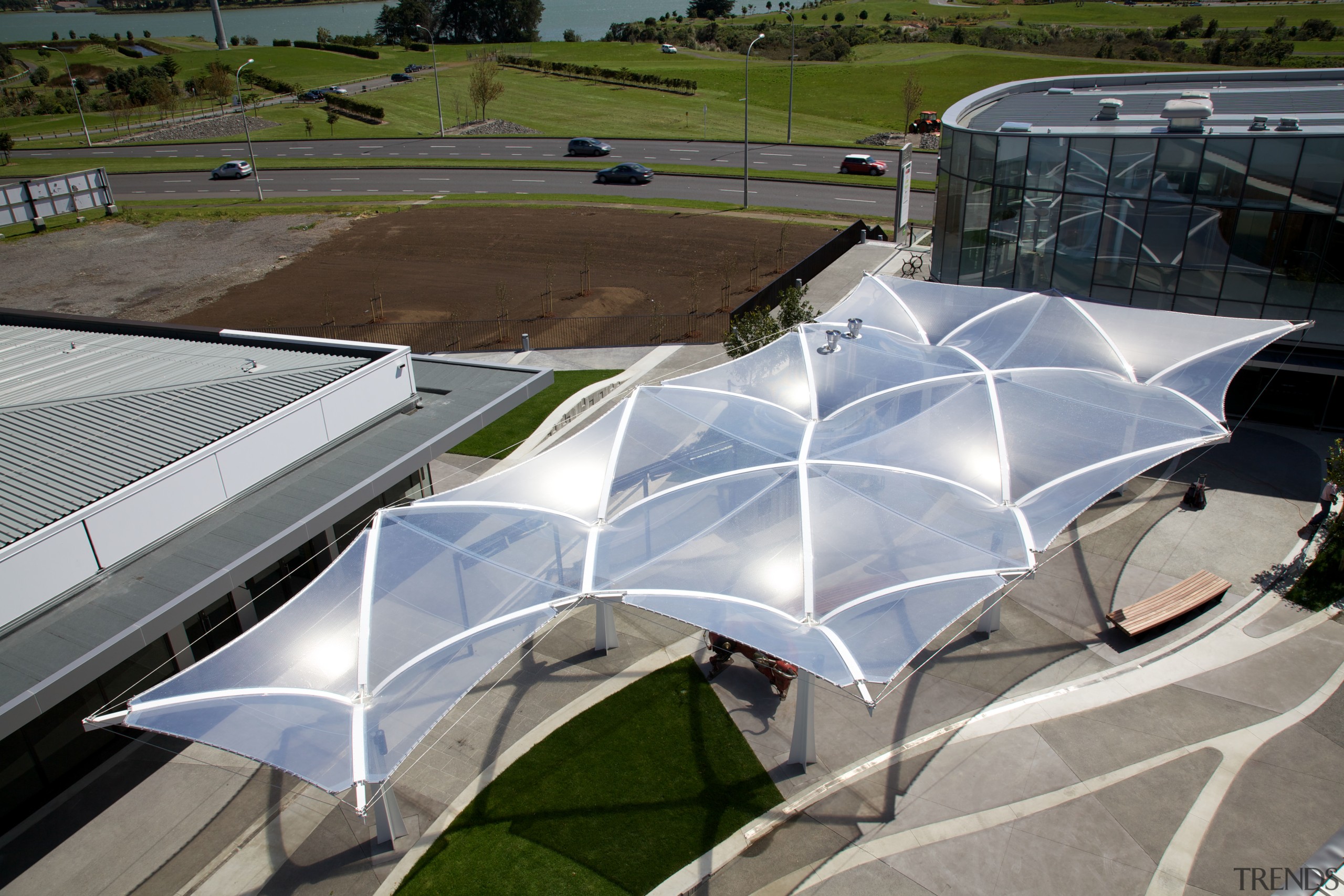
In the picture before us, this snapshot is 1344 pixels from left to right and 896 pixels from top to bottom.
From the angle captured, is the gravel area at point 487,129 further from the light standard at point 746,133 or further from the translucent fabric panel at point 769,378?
the translucent fabric panel at point 769,378

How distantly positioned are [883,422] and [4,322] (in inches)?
1049

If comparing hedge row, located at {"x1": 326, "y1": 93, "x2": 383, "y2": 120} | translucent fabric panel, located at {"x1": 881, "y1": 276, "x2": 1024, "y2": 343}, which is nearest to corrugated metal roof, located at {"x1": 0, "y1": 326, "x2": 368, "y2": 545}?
translucent fabric panel, located at {"x1": 881, "y1": 276, "x2": 1024, "y2": 343}

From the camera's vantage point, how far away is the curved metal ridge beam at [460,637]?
39.4 ft

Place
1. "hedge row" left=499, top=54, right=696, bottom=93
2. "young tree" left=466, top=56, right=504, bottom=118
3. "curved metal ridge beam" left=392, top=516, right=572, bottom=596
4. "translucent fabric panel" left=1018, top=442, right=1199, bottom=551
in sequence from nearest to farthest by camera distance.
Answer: "curved metal ridge beam" left=392, top=516, right=572, bottom=596
"translucent fabric panel" left=1018, top=442, right=1199, bottom=551
"young tree" left=466, top=56, right=504, bottom=118
"hedge row" left=499, top=54, right=696, bottom=93

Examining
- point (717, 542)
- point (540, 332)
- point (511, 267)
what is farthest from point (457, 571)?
point (511, 267)

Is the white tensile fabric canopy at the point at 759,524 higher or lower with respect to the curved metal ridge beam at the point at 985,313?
lower

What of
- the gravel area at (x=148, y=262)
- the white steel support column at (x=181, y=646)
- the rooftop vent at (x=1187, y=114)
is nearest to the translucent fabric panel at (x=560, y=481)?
the white steel support column at (x=181, y=646)

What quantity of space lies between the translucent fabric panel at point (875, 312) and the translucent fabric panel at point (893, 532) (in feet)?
25.0

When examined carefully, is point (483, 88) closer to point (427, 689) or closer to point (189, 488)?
point (189, 488)

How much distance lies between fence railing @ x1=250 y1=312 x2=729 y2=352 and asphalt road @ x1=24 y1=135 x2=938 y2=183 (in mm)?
28983

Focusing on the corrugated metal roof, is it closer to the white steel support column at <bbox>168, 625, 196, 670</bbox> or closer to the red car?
the white steel support column at <bbox>168, 625, 196, 670</bbox>

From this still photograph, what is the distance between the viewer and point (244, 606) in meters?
16.6

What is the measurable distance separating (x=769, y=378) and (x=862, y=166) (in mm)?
43652

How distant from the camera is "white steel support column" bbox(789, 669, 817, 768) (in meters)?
13.6
